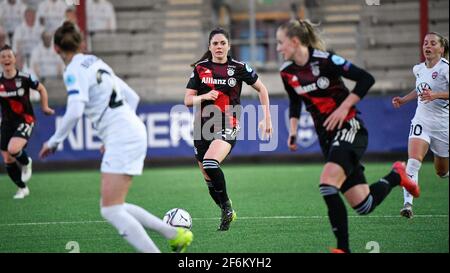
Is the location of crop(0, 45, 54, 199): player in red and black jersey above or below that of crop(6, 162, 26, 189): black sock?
above

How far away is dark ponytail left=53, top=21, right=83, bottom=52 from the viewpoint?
20.2 feet

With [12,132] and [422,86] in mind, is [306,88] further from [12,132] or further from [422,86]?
[12,132]

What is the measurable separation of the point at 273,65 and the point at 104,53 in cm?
457

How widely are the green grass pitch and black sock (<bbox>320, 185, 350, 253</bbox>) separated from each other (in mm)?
853

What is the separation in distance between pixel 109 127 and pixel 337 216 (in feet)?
6.53

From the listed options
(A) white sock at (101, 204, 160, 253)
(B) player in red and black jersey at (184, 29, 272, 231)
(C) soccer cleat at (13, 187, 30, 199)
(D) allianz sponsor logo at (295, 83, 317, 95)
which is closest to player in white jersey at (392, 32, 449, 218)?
(B) player in red and black jersey at (184, 29, 272, 231)

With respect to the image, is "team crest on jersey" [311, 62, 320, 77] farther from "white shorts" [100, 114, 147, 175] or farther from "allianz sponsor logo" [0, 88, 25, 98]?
"allianz sponsor logo" [0, 88, 25, 98]

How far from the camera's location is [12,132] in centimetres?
1233

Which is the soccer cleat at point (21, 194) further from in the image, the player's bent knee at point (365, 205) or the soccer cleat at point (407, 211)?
the player's bent knee at point (365, 205)

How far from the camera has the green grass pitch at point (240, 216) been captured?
751 cm

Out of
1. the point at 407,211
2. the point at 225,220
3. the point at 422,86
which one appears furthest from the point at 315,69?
the point at 407,211

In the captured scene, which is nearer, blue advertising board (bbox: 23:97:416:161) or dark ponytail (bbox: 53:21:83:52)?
dark ponytail (bbox: 53:21:83:52)

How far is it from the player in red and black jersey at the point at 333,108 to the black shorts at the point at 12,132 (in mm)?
6756
